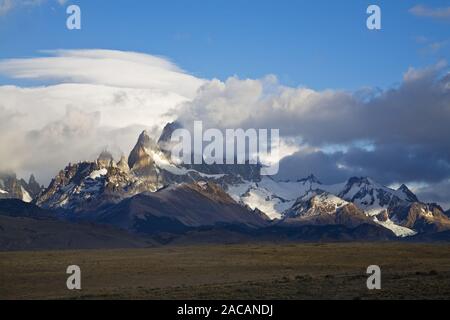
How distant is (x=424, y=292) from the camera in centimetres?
5591

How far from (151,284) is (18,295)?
1460cm
